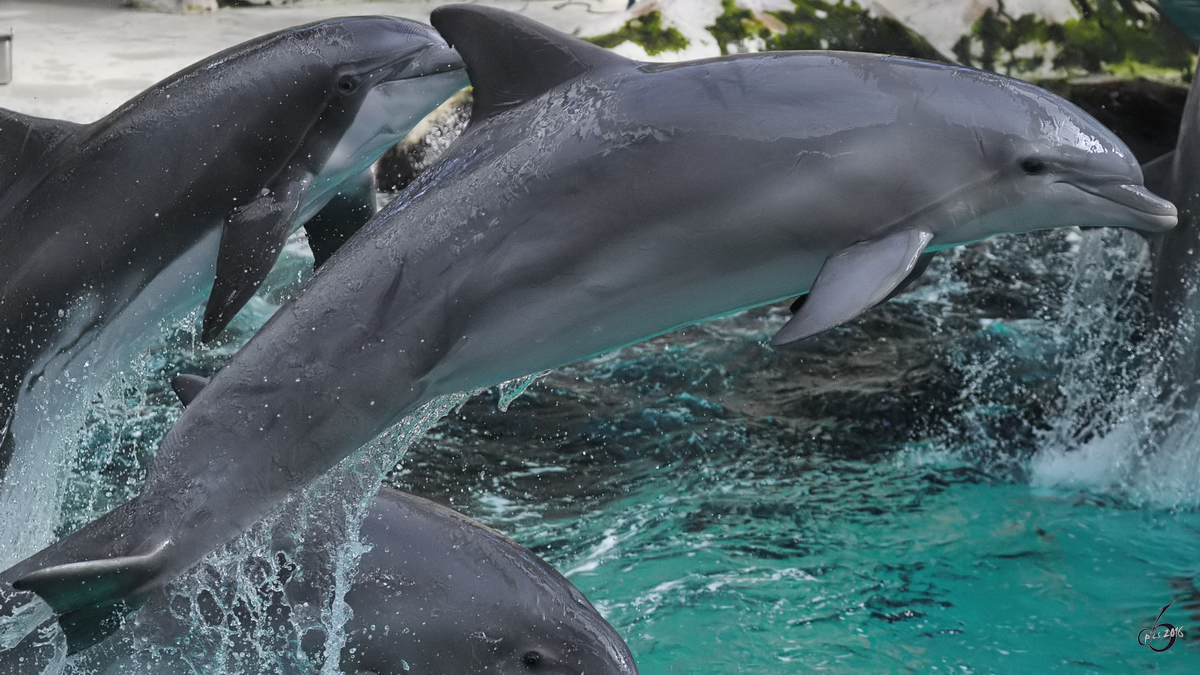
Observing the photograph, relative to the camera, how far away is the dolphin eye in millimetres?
3871

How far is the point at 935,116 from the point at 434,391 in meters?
1.74

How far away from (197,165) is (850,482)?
4.40m

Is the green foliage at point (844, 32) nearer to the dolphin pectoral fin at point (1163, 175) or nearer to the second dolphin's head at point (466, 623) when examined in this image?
the dolphin pectoral fin at point (1163, 175)

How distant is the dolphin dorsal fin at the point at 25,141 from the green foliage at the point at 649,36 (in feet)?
22.6

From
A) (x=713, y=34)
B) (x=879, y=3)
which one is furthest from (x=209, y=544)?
(x=879, y=3)

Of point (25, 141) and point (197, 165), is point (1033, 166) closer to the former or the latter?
point (197, 165)

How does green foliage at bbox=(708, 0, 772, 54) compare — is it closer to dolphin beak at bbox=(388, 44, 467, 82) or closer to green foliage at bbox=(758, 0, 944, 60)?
green foliage at bbox=(758, 0, 944, 60)

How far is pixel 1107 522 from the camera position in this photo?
25.0 ft

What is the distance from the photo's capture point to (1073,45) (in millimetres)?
12391

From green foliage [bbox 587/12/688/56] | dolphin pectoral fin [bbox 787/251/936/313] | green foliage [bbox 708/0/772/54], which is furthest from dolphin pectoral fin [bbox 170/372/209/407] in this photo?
green foliage [bbox 708/0/772/54]

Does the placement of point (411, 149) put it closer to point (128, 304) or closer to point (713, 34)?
point (713, 34)

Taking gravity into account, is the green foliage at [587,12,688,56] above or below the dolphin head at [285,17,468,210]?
below

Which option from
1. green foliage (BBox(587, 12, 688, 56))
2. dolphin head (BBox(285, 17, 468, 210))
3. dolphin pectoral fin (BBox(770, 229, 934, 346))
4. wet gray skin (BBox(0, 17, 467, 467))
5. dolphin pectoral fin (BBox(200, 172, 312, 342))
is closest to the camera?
dolphin pectoral fin (BBox(770, 229, 934, 346))

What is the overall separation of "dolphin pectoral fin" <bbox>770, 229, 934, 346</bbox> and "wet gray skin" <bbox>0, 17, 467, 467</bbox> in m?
2.14
